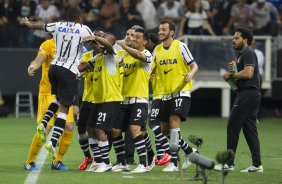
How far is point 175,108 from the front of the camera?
14148mm

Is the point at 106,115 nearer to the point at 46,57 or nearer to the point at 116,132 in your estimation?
the point at 116,132

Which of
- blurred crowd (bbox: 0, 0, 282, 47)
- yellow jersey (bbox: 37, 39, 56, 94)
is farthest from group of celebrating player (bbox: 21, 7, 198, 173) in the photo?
blurred crowd (bbox: 0, 0, 282, 47)

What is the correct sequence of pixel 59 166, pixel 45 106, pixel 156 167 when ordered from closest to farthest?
pixel 59 166
pixel 156 167
pixel 45 106

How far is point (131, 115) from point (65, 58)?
1281 millimetres

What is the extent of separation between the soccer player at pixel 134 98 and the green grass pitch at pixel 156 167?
20.5 inches

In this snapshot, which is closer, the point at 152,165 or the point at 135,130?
the point at 135,130

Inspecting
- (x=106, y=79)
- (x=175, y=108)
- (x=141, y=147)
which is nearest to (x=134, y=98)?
(x=106, y=79)

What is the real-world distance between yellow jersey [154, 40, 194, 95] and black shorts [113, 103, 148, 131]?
0.49m

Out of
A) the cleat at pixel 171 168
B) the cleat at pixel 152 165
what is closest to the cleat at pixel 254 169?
the cleat at pixel 171 168

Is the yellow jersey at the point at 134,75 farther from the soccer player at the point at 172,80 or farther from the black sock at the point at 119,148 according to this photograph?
the black sock at the point at 119,148

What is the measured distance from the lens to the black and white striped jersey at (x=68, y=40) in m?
14.0

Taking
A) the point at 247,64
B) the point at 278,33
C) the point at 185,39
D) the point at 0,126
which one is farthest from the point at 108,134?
the point at 278,33

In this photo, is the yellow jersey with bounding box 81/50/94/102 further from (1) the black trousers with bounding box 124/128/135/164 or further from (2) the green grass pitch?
(1) the black trousers with bounding box 124/128/135/164

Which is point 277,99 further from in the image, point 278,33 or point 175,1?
point 175,1
